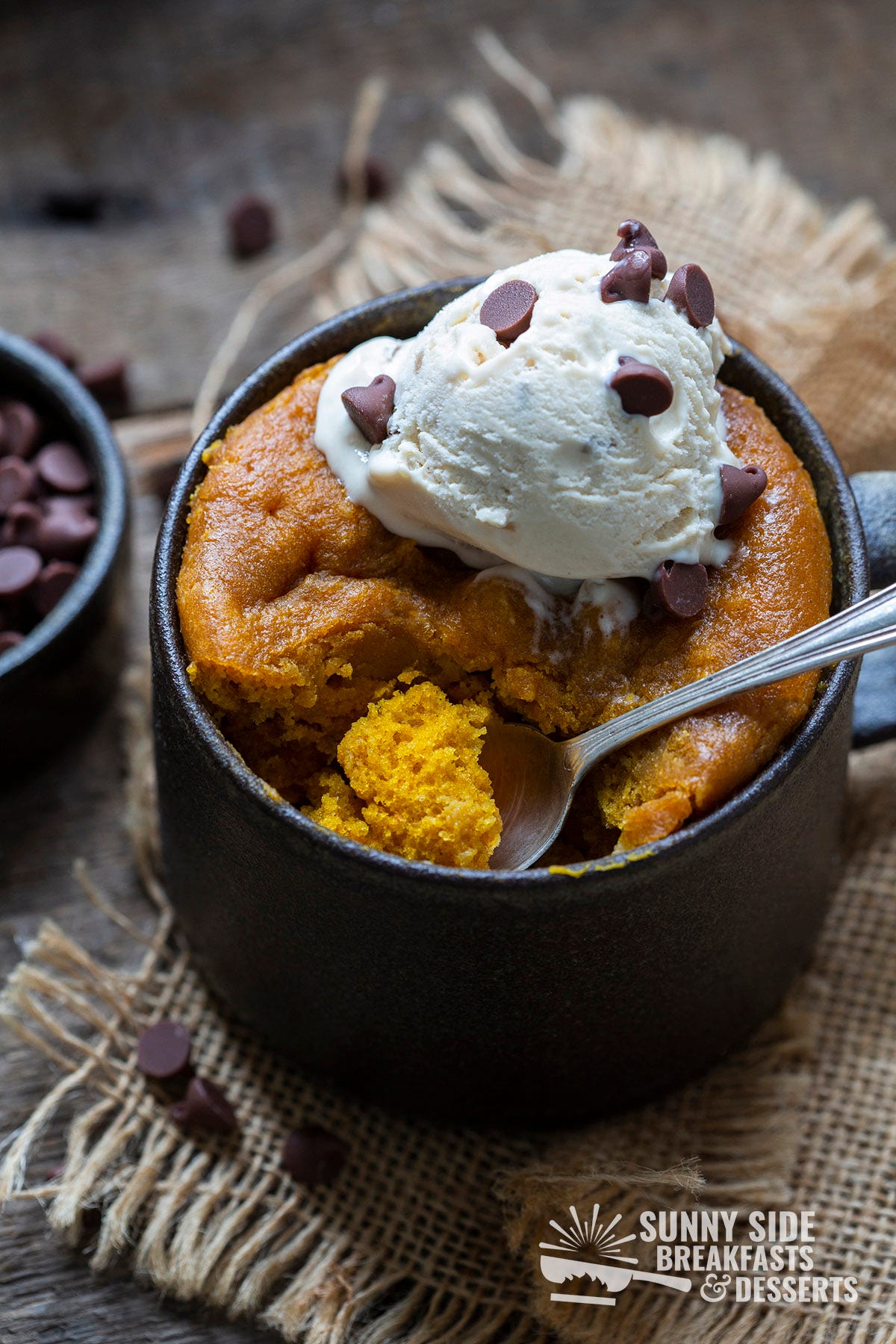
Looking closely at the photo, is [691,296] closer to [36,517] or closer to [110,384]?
[36,517]

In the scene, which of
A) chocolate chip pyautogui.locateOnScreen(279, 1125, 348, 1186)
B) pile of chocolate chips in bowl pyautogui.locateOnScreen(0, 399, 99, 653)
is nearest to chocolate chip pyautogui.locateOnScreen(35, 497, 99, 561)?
pile of chocolate chips in bowl pyautogui.locateOnScreen(0, 399, 99, 653)

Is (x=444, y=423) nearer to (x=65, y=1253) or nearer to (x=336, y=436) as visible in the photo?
(x=336, y=436)

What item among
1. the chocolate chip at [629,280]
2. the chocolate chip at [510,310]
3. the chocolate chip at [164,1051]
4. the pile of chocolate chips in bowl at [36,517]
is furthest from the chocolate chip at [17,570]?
the chocolate chip at [629,280]

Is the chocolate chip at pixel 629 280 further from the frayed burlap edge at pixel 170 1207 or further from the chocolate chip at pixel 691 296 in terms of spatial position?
the frayed burlap edge at pixel 170 1207

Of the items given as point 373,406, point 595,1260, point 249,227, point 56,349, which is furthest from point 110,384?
point 595,1260

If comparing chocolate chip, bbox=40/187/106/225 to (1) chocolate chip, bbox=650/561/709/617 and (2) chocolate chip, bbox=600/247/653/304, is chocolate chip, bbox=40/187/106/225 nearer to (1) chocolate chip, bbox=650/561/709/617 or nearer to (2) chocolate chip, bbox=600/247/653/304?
(2) chocolate chip, bbox=600/247/653/304

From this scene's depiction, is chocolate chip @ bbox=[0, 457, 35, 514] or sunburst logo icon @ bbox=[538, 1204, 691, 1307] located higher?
chocolate chip @ bbox=[0, 457, 35, 514]

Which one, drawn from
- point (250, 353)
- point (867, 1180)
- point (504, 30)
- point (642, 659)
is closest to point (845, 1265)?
point (867, 1180)
